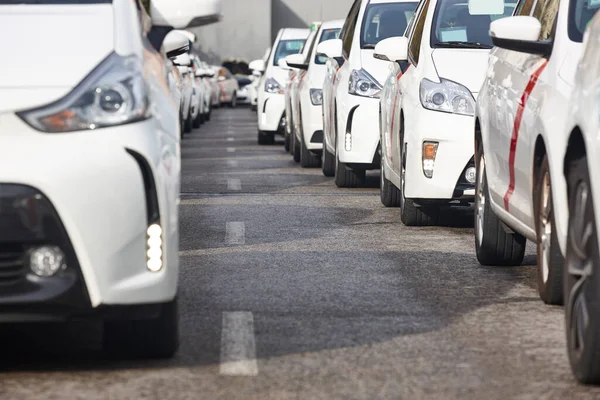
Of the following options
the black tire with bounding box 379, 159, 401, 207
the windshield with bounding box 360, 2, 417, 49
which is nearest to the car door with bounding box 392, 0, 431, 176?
the black tire with bounding box 379, 159, 401, 207

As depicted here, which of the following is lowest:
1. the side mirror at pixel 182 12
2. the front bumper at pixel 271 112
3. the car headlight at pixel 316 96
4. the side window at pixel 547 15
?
the front bumper at pixel 271 112

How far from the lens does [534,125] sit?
255 inches

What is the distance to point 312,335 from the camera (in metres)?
6.10

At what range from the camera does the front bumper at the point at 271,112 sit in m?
22.9

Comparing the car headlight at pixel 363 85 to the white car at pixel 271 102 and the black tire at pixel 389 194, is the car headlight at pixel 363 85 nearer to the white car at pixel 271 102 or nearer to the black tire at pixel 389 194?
the black tire at pixel 389 194

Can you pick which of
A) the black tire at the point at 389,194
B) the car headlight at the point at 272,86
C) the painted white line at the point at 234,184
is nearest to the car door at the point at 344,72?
the painted white line at the point at 234,184

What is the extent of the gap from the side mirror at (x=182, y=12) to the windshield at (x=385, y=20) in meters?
7.73

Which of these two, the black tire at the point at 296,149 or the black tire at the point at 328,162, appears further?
the black tire at the point at 296,149

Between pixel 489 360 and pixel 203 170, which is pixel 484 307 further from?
pixel 203 170

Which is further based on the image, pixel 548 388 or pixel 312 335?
pixel 312 335

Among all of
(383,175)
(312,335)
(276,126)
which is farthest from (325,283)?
(276,126)

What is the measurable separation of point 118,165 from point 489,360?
5.28 ft

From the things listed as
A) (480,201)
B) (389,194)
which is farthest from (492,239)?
(389,194)

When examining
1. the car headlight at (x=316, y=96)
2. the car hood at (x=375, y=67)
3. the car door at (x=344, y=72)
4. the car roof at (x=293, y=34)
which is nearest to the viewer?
the car hood at (x=375, y=67)
